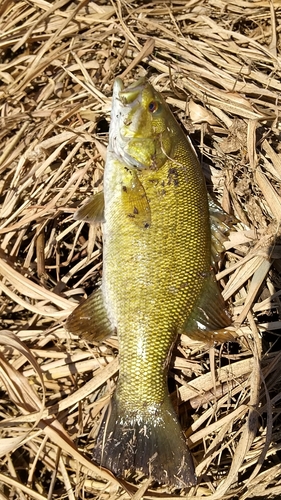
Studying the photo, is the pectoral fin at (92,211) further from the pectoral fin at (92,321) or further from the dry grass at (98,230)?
the pectoral fin at (92,321)

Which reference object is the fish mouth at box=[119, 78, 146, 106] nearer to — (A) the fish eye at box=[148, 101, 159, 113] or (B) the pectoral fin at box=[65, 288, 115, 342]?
(A) the fish eye at box=[148, 101, 159, 113]

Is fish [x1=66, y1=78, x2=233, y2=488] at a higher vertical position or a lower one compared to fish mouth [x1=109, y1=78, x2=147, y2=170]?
lower

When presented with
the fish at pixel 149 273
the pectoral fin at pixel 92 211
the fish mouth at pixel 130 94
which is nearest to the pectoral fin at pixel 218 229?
the fish at pixel 149 273

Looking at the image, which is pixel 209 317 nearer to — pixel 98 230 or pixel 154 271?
pixel 154 271

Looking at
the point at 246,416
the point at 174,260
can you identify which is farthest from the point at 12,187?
the point at 246,416

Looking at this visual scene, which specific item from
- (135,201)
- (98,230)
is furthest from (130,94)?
(98,230)

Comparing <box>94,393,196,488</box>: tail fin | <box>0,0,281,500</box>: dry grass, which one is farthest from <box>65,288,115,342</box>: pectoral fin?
<box>94,393,196,488</box>: tail fin

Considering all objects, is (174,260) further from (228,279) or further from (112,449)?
(112,449)
